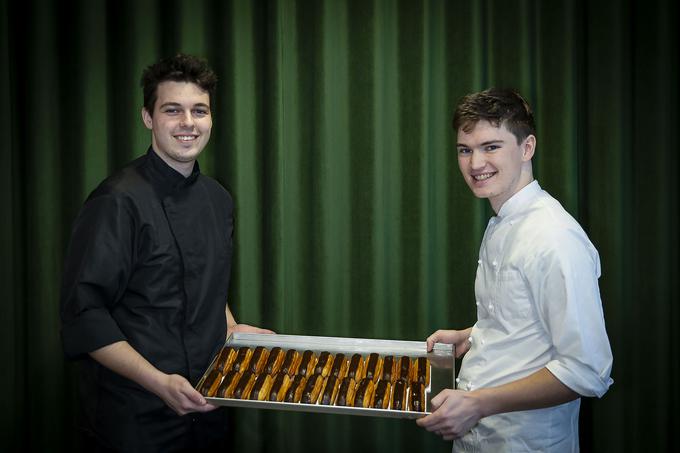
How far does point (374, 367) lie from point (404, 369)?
81mm

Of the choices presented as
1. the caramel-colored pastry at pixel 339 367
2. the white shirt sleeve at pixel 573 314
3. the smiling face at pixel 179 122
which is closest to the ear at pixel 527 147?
the white shirt sleeve at pixel 573 314

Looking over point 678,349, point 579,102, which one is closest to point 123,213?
point 579,102

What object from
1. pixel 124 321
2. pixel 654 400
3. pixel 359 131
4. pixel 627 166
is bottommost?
pixel 654 400

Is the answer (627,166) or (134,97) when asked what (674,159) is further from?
(134,97)

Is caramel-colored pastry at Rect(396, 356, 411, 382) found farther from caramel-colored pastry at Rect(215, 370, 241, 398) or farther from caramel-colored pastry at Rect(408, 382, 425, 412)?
caramel-colored pastry at Rect(215, 370, 241, 398)

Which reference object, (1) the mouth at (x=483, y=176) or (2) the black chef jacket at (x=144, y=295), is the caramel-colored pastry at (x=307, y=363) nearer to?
(2) the black chef jacket at (x=144, y=295)

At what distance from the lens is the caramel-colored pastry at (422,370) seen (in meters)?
1.55

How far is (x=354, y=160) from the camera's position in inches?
89.6

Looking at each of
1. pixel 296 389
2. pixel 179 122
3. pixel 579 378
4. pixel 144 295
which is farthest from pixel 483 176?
pixel 144 295

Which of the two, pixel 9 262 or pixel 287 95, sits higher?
pixel 287 95

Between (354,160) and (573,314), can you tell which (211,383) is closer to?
(573,314)

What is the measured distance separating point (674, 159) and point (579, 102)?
1.25 ft

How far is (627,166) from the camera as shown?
Result: 84.3 inches

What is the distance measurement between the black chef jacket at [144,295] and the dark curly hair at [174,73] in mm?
184
